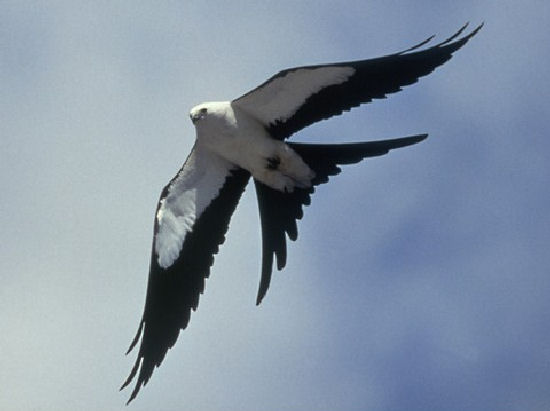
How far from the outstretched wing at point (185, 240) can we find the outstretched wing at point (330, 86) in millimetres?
741

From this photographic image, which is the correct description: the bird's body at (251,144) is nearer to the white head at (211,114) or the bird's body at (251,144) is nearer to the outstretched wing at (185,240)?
the white head at (211,114)

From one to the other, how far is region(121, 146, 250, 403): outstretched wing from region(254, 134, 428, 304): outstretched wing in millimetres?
604

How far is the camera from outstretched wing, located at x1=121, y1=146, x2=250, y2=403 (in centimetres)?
957

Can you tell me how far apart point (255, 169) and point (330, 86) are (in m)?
1.08

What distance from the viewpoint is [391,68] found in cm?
884

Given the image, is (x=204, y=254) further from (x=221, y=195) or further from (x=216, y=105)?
(x=216, y=105)

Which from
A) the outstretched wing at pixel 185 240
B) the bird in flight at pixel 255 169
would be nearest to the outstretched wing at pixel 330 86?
the bird in flight at pixel 255 169

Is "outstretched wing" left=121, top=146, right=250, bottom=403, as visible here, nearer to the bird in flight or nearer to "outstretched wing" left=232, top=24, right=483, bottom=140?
the bird in flight

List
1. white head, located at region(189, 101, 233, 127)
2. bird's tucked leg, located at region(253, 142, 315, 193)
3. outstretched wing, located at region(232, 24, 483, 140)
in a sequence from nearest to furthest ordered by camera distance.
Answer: outstretched wing, located at region(232, 24, 483, 140)
bird's tucked leg, located at region(253, 142, 315, 193)
white head, located at region(189, 101, 233, 127)

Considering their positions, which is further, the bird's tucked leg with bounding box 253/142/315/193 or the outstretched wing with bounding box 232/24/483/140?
the bird's tucked leg with bounding box 253/142/315/193

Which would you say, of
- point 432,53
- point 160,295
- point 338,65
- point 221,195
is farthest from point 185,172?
point 432,53

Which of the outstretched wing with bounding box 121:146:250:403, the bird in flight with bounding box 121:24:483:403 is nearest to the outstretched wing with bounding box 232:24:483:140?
the bird in flight with bounding box 121:24:483:403

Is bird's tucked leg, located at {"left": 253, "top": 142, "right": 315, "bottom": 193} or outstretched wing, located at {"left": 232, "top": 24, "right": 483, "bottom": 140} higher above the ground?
outstretched wing, located at {"left": 232, "top": 24, "right": 483, "bottom": 140}

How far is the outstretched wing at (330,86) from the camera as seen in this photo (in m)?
8.72
